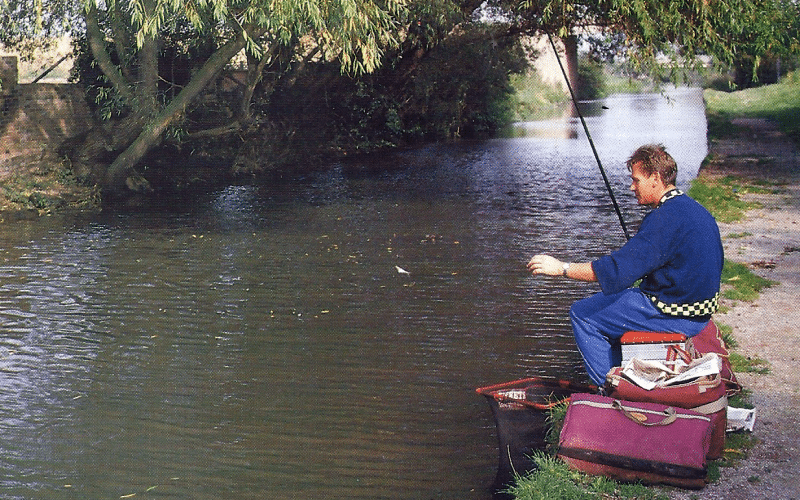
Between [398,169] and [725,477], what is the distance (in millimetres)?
17253

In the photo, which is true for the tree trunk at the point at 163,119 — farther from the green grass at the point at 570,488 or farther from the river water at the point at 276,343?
the green grass at the point at 570,488

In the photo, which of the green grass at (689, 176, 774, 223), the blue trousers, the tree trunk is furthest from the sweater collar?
the tree trunk

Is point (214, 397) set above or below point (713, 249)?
below

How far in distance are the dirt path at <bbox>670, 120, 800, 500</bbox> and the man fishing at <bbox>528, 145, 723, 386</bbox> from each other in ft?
2.55

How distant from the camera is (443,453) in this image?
533 centimetres

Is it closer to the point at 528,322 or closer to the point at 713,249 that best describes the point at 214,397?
the point at 528,322

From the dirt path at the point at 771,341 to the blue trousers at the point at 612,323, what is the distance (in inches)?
30.1

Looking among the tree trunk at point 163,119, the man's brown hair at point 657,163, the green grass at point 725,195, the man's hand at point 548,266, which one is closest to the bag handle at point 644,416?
the man's hand at point 548,266

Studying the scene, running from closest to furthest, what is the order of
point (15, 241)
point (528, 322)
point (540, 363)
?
point (540, 363), point (528, 322), point (15, 241)

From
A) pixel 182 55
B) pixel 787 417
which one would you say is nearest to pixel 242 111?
pixel 182 55

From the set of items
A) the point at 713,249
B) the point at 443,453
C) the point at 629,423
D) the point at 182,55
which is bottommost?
the point at 443,453

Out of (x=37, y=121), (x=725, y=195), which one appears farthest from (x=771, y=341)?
(x=37, y=121)

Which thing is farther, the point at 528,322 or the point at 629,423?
the point at 528,322

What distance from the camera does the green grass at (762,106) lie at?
24938 mm
